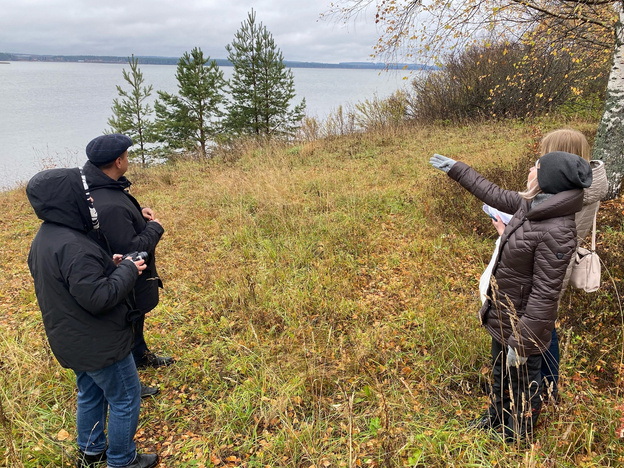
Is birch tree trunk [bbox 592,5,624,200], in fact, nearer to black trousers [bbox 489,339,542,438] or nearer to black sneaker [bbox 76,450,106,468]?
black trousers [bbox 489,339,542,438]

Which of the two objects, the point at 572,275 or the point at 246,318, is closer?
the point at 572,275

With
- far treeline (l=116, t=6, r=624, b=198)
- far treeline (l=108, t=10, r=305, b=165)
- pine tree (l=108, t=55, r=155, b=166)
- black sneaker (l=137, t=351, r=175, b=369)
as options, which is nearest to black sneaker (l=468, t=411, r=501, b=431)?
black sneaker (l=137, t=351, r=175, b=369)

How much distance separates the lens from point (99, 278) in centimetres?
184

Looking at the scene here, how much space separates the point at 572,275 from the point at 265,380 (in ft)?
7.22

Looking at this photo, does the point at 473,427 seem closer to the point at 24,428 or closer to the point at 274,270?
the point at 274,270

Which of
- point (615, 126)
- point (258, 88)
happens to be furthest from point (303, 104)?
point (615, 126)

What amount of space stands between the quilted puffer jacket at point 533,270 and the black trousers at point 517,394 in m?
0.15

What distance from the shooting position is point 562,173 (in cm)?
183

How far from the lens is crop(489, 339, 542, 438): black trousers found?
2.08 m

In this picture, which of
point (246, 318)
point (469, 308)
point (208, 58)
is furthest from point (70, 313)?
point (208, 58)

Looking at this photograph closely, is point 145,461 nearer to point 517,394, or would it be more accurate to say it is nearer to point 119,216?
point 119,216

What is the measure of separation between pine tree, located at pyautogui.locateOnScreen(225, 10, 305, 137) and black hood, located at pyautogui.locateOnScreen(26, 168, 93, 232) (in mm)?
16500

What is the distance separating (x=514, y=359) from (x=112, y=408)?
7.77 ft

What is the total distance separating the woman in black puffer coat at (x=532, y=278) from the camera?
1.84 meters
